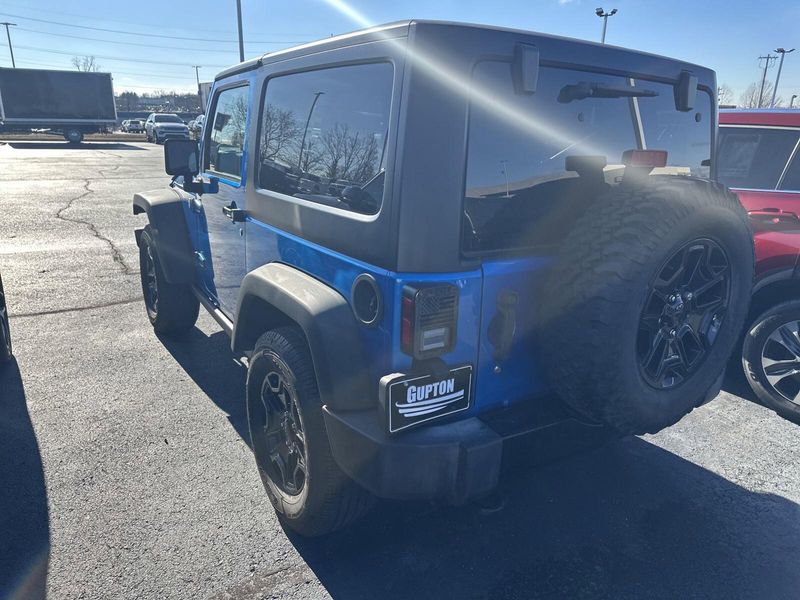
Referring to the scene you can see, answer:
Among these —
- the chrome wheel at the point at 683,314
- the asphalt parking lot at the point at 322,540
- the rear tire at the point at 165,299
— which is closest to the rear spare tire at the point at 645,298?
the chrome wheel at the point at 683,314

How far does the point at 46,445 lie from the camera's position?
10.4 ft

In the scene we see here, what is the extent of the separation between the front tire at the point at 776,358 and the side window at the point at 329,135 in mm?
3187

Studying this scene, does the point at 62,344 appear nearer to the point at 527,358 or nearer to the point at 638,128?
the point at 527,358

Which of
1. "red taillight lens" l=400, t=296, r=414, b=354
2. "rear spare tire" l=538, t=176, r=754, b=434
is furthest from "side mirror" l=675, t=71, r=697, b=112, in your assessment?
"red taillight lens" l=400, t=296, r=414, b=354

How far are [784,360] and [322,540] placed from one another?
3292mm

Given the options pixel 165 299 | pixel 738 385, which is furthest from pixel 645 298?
pixel 165 299

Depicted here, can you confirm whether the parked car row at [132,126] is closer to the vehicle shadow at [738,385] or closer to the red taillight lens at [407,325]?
the vehicle shadow at [738,385]

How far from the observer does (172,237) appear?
418cm

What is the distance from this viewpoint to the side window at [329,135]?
199 centimetres

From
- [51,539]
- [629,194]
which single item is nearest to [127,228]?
[51,539]

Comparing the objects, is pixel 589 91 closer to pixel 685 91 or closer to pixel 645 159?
pixel 645 159

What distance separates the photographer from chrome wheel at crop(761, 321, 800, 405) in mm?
3676

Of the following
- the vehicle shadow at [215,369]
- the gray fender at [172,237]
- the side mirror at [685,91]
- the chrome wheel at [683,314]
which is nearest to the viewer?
the chrome wheel at [683,314]

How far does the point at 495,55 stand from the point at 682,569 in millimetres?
2283
